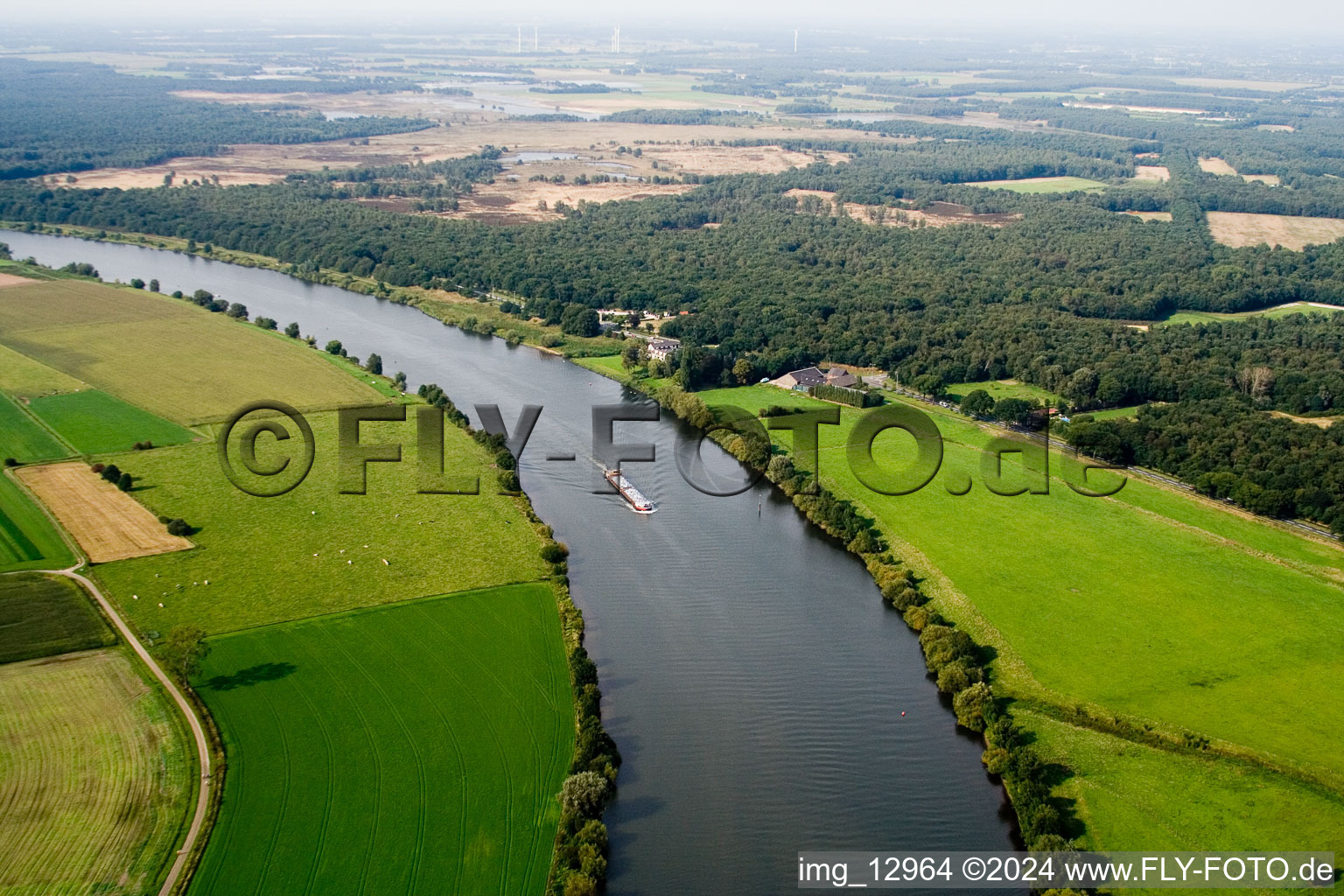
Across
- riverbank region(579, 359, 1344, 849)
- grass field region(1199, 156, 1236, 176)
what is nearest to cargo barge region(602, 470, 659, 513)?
riverbank region(579, 359, 1344, 849)

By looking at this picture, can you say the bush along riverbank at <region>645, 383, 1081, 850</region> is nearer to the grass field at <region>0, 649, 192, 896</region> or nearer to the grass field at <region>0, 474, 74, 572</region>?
the grass field at <region>0, 649, 192, 896</region>

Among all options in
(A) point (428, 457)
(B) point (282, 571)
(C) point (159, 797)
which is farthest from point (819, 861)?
(A) point (428, 457)

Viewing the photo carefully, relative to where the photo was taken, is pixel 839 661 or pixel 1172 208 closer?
pixel 839 661

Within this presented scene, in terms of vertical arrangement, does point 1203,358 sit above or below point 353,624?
above

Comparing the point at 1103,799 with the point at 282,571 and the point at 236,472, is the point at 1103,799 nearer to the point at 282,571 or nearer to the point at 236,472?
the point at 282,571

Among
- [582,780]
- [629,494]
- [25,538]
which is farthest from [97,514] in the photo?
[582,780]

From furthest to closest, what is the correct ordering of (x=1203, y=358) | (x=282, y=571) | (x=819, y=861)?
A: (x=1203, y=358)
(x=282, y=571)
(x=819, y=861)

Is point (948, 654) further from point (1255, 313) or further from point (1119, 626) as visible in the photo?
point (1255, 313)
